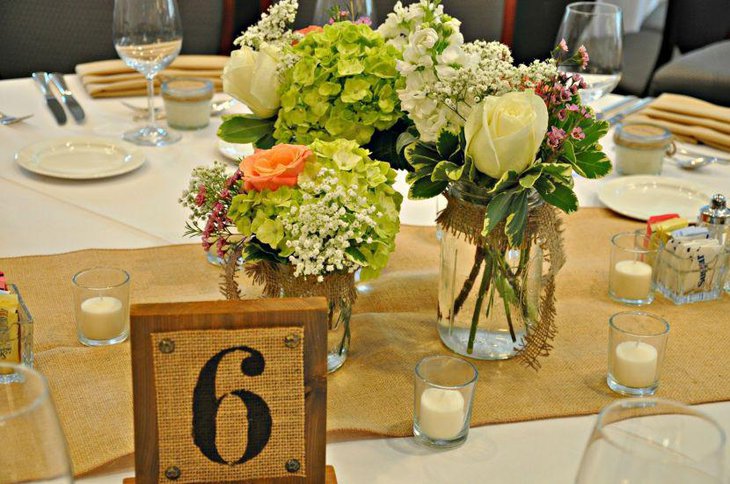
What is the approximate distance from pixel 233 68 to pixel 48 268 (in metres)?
0.39

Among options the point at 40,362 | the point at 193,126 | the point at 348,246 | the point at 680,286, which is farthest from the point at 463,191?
the point at 193,126

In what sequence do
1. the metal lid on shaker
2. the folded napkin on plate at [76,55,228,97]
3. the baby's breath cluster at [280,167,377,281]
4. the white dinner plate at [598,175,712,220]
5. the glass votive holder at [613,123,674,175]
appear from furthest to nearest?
the folded napkin on plate at [76,55,228,97]
the glass votive holder at [613,123,674,175]
the white dinner plate at [598,175,712,220]
the metal lid on shaker
the baby's breath cluster at [280,167,377,281]

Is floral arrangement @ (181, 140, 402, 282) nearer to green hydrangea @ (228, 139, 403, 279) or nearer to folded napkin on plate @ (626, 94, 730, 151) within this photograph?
green hydrangea @ (228, 139, 403, 279)

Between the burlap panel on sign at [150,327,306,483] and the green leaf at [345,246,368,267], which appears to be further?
the green leaf at [345,246,368,267]

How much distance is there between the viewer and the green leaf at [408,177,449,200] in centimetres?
101

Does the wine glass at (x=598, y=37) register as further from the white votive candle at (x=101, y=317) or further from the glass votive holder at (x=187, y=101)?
the white votive candle at (x=101, y=317)

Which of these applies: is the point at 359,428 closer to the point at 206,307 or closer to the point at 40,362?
the point at 206,307

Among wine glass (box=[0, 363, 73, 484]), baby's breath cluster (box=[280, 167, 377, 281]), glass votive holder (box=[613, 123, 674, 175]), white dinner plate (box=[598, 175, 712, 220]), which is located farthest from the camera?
glass votive holder (box=[613, 123, 674, 175])

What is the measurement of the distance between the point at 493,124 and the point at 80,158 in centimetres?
97

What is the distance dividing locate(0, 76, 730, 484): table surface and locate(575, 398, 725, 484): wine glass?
0.34 meters

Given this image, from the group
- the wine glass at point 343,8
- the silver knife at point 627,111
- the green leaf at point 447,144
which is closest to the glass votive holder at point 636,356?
the green leaf at point 447,144

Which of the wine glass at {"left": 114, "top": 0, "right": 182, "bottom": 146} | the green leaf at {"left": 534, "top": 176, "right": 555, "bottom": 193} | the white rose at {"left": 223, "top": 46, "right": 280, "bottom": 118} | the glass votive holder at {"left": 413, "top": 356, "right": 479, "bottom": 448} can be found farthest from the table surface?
the white rose at {"left": 223, "top": 46, "right": 280, "bottom": 118}

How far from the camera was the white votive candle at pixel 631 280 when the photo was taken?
1.22 meters

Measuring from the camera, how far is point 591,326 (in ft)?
3.83
